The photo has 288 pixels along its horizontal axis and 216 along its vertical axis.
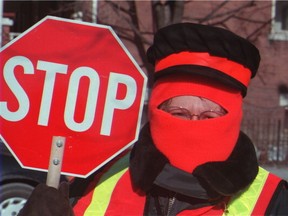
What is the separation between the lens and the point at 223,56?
204 centimetres

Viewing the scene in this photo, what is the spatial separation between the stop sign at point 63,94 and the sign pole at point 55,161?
2.7 inches

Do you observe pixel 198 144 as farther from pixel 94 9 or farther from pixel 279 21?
→ pixel 279 21

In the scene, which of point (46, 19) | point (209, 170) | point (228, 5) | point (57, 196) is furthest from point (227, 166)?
point (228, 5)

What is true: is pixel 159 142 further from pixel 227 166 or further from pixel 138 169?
pixel 227 166

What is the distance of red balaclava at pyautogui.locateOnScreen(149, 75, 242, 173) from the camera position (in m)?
2.05

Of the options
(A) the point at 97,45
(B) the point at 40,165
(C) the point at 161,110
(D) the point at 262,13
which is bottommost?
(D) the point at 262,13

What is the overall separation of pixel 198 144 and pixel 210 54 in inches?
12.3

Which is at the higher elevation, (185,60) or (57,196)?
(185,60)

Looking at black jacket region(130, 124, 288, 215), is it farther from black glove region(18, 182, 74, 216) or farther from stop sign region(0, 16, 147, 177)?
black glove region(18, 182, 74, 216)

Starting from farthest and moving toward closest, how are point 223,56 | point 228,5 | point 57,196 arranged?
point 228,5, point 223,56, point 57,196

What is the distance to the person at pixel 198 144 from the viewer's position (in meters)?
2.02

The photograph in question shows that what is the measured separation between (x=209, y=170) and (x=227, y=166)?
6 centimetres

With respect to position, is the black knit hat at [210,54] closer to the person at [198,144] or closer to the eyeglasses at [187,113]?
the person at [198,144]

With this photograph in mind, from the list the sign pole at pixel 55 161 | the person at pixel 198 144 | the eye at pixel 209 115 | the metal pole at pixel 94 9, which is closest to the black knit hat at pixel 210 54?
the person at pixel 198 144
